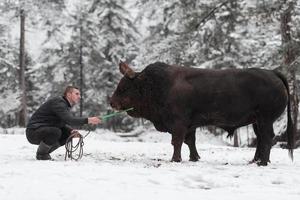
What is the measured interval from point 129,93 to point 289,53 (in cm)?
1100

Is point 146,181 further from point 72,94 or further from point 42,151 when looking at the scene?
point 72,94

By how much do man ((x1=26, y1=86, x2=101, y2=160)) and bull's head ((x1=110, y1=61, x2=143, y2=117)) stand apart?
1000mm

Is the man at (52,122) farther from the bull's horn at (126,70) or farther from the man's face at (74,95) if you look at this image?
the bull's horn at (126,70)

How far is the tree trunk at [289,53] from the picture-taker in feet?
61.7

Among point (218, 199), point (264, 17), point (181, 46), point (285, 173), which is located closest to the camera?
point (218, 199)

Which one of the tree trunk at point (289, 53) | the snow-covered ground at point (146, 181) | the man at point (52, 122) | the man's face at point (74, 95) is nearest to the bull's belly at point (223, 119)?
the snow-covered ground at point (146, 181)

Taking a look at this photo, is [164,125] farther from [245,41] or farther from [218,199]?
[245,41]

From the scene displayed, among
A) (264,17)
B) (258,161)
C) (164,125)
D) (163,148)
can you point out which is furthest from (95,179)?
(264,17)

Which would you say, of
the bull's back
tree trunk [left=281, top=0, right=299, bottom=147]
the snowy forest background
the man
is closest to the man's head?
the man

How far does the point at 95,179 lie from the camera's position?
24.3ft

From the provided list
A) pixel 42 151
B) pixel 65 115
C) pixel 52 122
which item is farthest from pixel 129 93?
pixel 42 151

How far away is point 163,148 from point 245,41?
15979 mm

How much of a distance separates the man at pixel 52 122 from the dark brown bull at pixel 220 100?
1.59 meters

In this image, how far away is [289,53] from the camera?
19.9m
